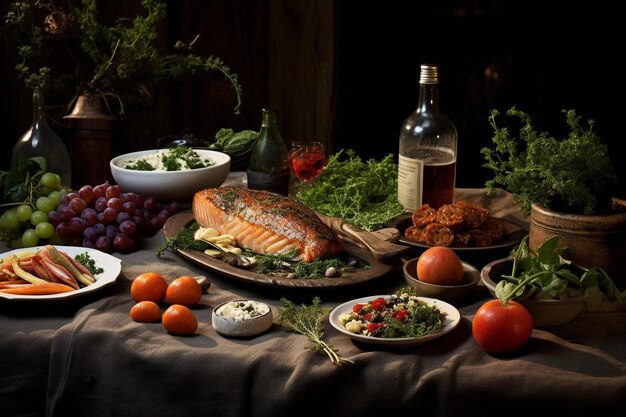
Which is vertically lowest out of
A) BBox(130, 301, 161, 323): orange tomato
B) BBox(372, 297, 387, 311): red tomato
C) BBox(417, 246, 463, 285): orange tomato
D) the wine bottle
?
BBox(130, 301, 161, 323): orange tomato

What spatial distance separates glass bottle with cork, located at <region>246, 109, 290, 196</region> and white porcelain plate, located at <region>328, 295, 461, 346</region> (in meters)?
1.08

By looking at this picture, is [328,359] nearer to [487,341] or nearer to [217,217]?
[487,341]

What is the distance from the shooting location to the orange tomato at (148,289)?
2107 mm

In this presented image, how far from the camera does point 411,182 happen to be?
9.01ft

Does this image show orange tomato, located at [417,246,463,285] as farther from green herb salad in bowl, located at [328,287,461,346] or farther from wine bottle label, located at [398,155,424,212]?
wine bottle label, located at [398,155,424,212]

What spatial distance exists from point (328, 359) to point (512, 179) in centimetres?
70

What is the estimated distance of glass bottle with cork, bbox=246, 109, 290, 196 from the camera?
3.03 metres

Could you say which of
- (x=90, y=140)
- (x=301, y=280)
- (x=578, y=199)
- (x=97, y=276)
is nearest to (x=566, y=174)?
(x=578, y=199)

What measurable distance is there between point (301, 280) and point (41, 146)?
1352mm

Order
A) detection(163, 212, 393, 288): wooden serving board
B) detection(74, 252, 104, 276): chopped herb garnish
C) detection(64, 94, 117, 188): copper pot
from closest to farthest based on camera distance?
1. detection(163, 212, 393, 288): wooden serving board
2. detection(74, 252, 104, 276): chopped herb garnish
3. detection(64, 94, 117, 188): copper pot

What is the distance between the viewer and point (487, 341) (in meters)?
1.81

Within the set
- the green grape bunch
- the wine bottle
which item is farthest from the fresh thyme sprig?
the wine bottle

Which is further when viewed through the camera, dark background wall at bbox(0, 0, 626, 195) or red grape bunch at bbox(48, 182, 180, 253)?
dark background wall at bbox(0, 0, 626, 195)

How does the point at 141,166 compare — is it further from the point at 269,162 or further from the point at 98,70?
the point at 98,70
